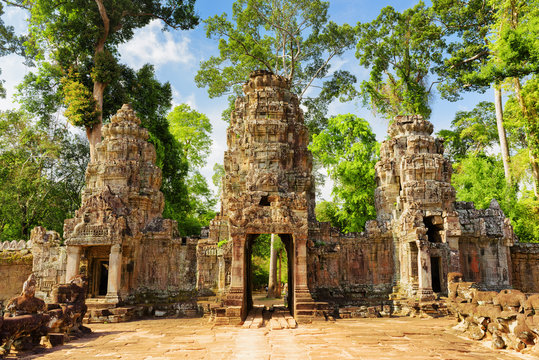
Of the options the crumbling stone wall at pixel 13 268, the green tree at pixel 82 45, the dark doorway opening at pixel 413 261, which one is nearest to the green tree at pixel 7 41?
the green tree at pixel 82 45

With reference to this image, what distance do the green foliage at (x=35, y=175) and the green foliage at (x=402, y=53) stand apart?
19664 millimetres

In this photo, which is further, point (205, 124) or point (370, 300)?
point (205, 124)

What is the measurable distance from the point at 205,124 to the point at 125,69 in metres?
7.02

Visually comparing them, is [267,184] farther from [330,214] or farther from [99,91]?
[99,91]

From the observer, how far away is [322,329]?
980cm

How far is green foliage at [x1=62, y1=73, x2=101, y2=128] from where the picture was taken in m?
21.4

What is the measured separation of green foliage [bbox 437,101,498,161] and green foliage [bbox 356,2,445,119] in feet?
10.9

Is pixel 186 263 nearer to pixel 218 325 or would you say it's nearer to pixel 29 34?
pixel 218 325

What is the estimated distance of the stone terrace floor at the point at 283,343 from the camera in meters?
7.14

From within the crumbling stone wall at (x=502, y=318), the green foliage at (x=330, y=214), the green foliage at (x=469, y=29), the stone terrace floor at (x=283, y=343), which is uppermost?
the green foliage at (x=469, y=29)

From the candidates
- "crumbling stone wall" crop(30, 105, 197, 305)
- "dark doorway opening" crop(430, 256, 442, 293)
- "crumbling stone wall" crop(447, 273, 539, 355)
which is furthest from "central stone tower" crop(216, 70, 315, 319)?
"dark doorway opening" crop(430, 256, 442, 293)

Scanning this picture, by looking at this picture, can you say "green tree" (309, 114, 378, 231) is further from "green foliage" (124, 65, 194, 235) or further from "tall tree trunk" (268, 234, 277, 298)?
"green foliage" (124, 65, 194, 235)

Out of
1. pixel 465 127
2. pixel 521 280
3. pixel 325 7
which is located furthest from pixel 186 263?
pixel 465 127

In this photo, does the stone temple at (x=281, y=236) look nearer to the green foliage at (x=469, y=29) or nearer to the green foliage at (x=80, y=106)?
the green foliage at (x=80, y=106)
